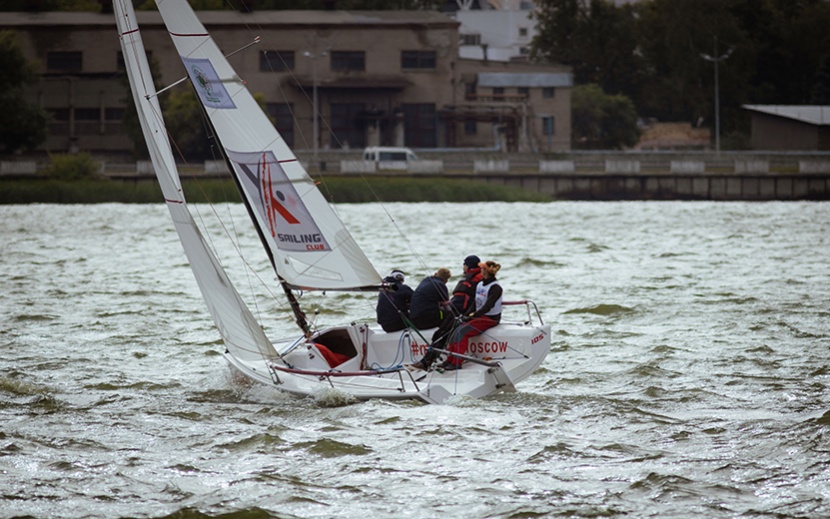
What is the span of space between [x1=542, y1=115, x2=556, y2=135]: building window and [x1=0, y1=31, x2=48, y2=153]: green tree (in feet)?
95.7

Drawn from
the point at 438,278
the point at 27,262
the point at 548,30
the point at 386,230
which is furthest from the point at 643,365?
the point at 548,30

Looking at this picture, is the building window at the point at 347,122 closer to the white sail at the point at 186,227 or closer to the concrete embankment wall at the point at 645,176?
the concrete embankment wall at the point at 645,176

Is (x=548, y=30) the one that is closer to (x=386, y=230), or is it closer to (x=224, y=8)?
(x=224, y=8)

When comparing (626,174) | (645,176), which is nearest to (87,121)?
(626,174)

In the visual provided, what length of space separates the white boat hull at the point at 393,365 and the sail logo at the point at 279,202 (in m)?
1.15

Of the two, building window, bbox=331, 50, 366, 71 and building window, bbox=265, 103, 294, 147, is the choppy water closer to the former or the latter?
building window, bbox=265, 103, 294, 147

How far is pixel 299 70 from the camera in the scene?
71.4 m

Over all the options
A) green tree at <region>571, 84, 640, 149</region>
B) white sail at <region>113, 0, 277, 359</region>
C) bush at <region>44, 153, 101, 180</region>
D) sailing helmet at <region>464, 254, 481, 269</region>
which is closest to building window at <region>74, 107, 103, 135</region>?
bush at <region>44, 153, 101, 180</region>

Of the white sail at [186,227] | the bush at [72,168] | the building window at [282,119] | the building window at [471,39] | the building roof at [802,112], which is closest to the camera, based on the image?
the white sail at [186,227]

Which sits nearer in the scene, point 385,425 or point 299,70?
point 385,425

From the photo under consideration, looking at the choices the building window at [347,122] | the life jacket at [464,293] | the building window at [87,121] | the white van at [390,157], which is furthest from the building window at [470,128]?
the life jacket at [464,293]

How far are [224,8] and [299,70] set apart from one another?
13.1 meters

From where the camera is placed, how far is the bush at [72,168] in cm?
5981

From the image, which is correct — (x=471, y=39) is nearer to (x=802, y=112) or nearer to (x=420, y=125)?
(x=420, y=125)
